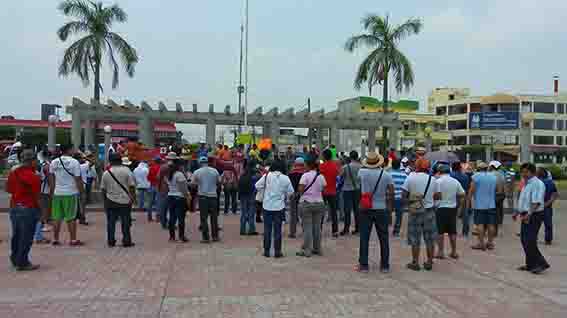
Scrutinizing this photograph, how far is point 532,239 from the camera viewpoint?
8445mm

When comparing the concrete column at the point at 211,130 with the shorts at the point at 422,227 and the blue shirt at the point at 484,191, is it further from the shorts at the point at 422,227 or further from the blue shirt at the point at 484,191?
the shorts at the point at 422,227

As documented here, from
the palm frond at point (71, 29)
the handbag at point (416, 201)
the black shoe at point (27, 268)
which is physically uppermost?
the palm frond at point (71, 29)

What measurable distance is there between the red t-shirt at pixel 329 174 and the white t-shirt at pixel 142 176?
4720 mm

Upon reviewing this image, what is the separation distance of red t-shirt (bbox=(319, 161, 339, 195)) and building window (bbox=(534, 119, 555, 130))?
240 ft

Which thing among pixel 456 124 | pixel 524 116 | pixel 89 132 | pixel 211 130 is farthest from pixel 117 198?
pixel 456 124

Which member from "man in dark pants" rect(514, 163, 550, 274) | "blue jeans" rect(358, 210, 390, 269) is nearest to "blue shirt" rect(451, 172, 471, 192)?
"man in dark pants" rect(514, 163, 550, 274)

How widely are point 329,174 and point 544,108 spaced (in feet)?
246

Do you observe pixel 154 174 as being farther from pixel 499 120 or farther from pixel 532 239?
pixel 499 120

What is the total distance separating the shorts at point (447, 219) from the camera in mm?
9391

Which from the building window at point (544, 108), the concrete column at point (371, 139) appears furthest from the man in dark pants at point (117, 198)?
the building window at point (544, 108)

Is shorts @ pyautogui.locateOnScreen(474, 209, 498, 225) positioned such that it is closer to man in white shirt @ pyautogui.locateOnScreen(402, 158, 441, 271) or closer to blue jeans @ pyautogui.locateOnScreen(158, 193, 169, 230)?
man in white shirt @ pyautogui.locateOnScreen(402, 158, 441, 271)

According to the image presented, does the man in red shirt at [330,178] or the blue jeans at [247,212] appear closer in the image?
the man in red shirt at [330,178]

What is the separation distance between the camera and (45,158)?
11180mm

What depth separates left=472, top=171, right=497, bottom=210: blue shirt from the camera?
34.7 ft
